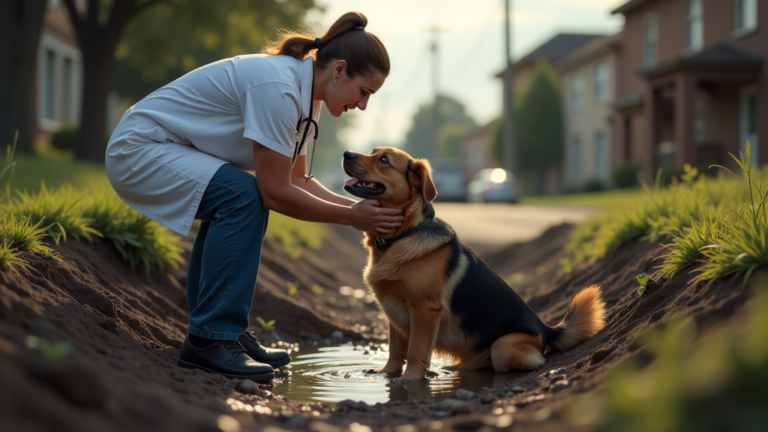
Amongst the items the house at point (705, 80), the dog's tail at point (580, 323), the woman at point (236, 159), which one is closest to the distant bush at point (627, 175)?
the house at point (705, 80)

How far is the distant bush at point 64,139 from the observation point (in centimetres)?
2195

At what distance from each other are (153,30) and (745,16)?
57.8 feet

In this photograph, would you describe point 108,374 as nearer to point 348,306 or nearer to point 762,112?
point 348,306

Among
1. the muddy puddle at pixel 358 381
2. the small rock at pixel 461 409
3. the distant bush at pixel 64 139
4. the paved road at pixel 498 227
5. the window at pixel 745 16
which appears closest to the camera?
the small rock at pixel 461 409

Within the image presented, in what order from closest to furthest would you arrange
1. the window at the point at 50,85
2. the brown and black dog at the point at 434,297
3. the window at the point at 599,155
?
the brown and black dog at the point at 434,297
the window at the point at 50,85
the window at the point at 599,155

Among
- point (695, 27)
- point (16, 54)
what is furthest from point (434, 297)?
point (695, 27)

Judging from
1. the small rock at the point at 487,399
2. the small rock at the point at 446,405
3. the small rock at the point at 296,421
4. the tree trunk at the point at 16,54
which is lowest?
the small rock at the point at 487,399

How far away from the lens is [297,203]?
3.92m

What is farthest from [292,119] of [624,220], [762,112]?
[762,112]

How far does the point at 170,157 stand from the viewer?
157 inches

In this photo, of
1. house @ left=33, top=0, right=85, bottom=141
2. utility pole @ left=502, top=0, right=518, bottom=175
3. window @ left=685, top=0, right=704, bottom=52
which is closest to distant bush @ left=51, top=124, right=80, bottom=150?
house @ left=33, top=0, right=85, bottom=141

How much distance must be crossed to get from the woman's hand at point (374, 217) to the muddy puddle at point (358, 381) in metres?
0.90

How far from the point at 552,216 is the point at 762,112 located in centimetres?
727

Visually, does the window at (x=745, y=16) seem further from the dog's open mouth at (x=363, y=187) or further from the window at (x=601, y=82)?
the dog's open mouth at (x=363, y=187)
